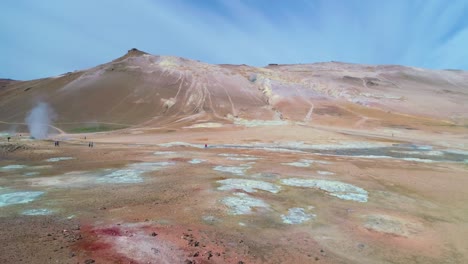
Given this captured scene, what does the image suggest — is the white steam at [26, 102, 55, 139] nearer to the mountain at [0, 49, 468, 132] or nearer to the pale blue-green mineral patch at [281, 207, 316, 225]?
the mountain at [0, 49, 468, 132]

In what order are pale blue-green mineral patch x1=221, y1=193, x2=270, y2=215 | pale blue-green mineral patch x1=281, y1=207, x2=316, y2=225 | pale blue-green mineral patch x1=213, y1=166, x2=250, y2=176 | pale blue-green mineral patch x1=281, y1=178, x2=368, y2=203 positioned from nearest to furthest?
pale blue-green mineral patch x1=281, y1=207, x2=316, y2=225
pale blue-green mineral patch x1=221, y1=193, x2=270, y2=215
pale blue-green mineral patch x1=281, y1=178, x2=368, y2=203
pale blue-green mineral patch x1=213, y1=166, x2=250, y2=176

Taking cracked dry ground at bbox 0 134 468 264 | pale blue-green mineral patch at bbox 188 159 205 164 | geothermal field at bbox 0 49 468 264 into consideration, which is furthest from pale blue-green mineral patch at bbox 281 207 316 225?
pale blue-green mineral patch at bbox 188 159 205 164

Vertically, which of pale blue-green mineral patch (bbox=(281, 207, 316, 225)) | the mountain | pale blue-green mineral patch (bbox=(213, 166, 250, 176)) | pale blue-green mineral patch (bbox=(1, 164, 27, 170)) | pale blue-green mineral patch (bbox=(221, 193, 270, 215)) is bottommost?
pale blue-green mineral patch (bbox=(1, 164, 27, 170))

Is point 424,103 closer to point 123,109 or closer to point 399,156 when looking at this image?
point 399,156

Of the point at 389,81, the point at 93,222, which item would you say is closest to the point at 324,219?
the point at 93,222

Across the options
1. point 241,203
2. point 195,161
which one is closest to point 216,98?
point 195,161

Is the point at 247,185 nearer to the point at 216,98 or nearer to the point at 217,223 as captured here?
the point at 217,223

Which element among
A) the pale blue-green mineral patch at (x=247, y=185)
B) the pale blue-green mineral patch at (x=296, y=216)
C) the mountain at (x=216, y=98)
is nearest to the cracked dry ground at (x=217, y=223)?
the pale blue-green mineral patch at (x=296, y=216)
